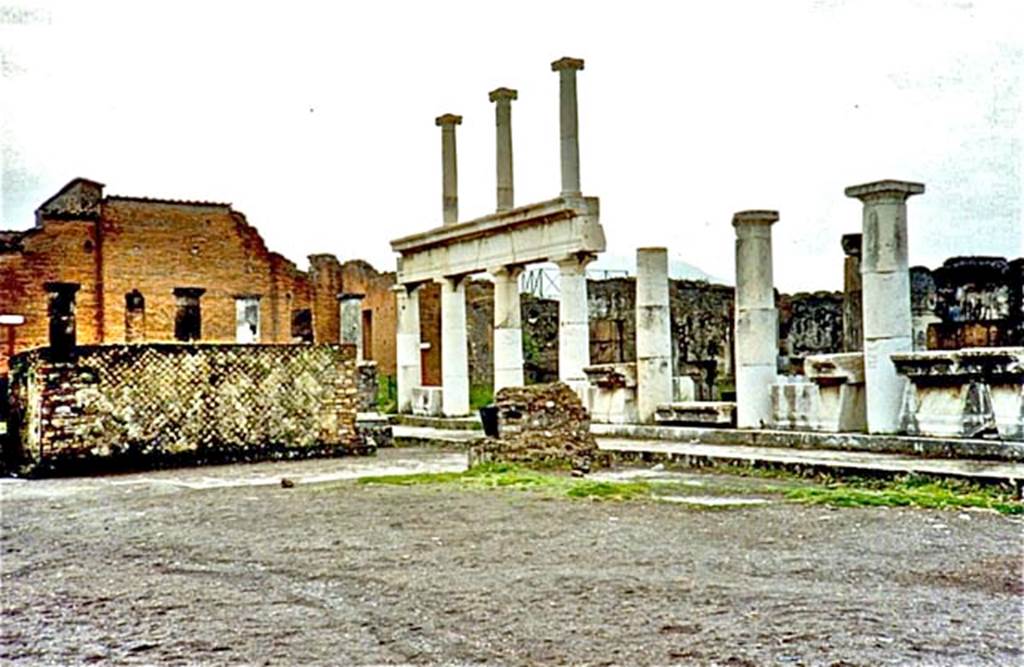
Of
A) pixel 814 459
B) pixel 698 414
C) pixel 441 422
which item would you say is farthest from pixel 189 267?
pixel 814 459

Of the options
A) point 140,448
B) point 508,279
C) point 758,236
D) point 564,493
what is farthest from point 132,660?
point 508,279

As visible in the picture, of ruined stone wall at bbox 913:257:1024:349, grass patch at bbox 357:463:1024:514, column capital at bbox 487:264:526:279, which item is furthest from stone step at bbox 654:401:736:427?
ruined stone wall at bbox 913:257:1024:349

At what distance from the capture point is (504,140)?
21.8 meters

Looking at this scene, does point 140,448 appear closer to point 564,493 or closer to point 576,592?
point 564,493

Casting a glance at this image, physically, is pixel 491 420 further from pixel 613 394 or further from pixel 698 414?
pixel 613 394

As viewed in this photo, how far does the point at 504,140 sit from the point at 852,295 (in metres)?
6.61

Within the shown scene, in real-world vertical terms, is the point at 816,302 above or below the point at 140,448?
above

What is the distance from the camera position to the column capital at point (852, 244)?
19938 mm

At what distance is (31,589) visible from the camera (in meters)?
6.43

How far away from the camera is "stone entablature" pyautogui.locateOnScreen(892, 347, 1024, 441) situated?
38.5ft

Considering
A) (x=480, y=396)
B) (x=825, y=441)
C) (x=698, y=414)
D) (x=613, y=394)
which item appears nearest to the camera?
(x=825, y=441)

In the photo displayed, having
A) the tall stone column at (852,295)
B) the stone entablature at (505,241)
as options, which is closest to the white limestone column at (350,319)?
the stone entablature at (505,241)

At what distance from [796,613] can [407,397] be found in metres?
19.5

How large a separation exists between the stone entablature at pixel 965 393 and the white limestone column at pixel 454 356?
10.9 m
